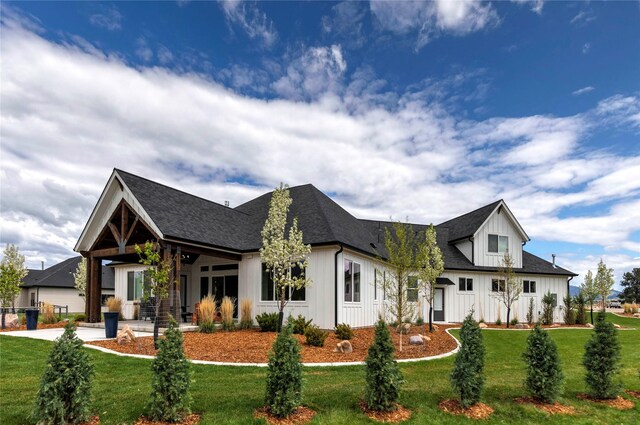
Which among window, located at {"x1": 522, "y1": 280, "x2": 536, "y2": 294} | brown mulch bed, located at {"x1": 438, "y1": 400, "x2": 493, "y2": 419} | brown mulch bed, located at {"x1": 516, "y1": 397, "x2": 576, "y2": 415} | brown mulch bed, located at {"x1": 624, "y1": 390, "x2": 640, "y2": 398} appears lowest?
brown mulch bed, located at {"x1": 624, "y1": 390, "x2": 640, "y2": 398}

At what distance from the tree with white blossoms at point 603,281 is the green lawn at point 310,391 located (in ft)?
60.3

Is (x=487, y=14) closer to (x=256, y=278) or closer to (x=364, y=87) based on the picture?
(x=364, y=87)

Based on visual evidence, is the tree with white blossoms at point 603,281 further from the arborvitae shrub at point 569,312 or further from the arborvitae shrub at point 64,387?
the arborvitae shrub at point 64,387

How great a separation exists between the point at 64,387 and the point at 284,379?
9.16ft

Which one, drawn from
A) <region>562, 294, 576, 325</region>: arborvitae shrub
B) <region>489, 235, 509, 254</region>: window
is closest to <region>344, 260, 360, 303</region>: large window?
<region>489, 235, 509, 254</region>: window

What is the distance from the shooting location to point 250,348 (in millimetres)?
11242

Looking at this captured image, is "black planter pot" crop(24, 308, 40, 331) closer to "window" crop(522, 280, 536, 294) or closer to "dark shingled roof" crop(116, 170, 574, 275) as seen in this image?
"dark shingled roof" crop(116, 170, 574, 275)

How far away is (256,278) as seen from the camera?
56.8 ft

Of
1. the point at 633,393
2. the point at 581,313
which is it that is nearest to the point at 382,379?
the point at 633,393

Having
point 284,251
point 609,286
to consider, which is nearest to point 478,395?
point 284,251

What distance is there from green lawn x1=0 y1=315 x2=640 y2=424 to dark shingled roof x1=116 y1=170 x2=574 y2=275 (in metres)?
6.15

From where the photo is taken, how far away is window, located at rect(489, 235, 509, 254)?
2466 cm

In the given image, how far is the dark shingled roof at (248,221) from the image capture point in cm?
1564

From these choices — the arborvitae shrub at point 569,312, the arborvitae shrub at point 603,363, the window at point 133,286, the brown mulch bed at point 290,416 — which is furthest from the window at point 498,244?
the brown mulch bed at point 290,416
